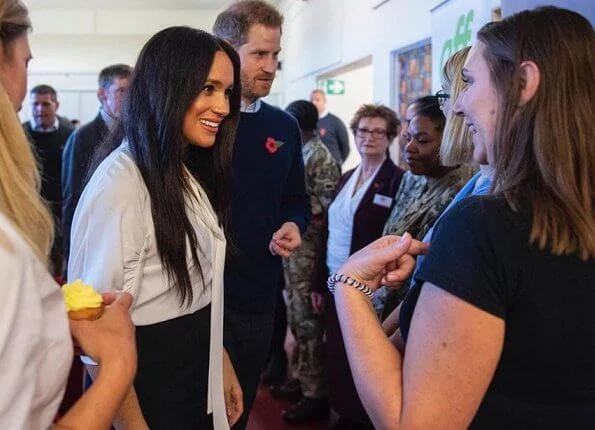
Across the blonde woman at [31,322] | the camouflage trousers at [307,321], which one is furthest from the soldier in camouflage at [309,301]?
the blonde woman at [31,322]

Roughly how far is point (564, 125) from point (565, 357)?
34 cm

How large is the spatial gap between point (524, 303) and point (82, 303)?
0.64 metres

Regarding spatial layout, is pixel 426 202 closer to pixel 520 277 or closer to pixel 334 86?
pixel 520 277

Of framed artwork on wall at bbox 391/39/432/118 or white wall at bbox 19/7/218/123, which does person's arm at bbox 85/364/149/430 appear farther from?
white wall at bbox 19/7/218/123

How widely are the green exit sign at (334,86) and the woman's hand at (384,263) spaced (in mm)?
7277

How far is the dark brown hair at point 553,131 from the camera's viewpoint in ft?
3.28

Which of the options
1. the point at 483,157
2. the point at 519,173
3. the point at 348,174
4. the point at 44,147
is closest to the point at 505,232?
the point at 519,173

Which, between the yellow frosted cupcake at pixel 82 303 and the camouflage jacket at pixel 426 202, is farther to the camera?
the camouflage jacket at pixel 426 202

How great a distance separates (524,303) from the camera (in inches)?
38.5

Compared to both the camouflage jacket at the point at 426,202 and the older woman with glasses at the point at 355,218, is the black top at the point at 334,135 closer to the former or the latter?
the older woman with glasses at the point at 355,218

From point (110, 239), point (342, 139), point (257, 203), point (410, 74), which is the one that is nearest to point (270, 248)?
point (257, 203)

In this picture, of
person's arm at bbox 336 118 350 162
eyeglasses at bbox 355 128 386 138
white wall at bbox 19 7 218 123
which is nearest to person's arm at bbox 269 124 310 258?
eyeglasses at bbox 355 128 386 138

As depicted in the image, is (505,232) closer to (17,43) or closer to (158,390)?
(17,43)

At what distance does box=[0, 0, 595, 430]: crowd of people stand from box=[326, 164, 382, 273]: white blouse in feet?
1.50
